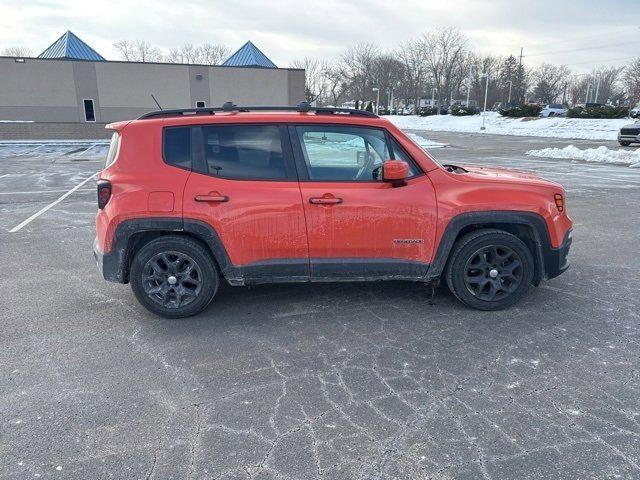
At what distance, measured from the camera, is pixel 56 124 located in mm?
29719

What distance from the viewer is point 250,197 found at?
4000 millimetres

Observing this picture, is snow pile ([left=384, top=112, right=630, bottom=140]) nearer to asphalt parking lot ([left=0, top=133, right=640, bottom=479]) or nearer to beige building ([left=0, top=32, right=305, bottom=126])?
beige building ([left=0, top=32, right=305, bottom=126])

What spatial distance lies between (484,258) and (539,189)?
794mm

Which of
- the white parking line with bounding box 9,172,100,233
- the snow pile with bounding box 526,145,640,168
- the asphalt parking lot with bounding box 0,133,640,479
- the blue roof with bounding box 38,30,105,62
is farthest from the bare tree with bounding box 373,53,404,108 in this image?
the asphalt parking lot with bounding box 0,133,640,479

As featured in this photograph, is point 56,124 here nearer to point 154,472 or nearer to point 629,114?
point 154,472

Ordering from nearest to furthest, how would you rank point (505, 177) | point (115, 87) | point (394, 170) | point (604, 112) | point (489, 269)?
point (394, 170)
point (489, 269)
point (505, 177)
point (115, 87)
point (604, 112)

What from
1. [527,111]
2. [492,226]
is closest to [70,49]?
[492,226]

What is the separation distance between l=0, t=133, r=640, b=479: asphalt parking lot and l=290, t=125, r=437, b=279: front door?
19.9 inches

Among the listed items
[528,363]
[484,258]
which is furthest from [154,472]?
[484,258]

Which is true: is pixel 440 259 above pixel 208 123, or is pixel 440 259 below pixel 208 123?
below

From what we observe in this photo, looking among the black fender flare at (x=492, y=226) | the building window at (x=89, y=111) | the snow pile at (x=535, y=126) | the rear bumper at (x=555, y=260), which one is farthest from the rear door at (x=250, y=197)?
the building window at (x=89, y=111)

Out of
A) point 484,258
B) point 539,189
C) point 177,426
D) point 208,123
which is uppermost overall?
point 208,123

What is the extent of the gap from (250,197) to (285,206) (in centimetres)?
30

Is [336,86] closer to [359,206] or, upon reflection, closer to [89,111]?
[89,111]
